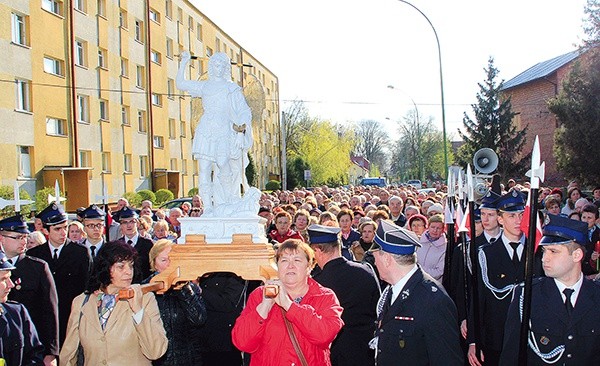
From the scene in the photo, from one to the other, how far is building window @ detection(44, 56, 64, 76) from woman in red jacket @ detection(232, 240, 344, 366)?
25.1 m

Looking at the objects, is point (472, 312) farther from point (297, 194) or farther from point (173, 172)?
point (173, 172)

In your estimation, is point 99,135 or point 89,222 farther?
point 99,135

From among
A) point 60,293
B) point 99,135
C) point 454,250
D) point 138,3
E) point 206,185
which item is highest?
point 138,3

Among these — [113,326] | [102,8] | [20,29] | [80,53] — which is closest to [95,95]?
[80,53]

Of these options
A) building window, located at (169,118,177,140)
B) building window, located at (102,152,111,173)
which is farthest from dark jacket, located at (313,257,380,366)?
building window, located at (169,118,177,140)

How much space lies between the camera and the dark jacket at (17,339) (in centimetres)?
462

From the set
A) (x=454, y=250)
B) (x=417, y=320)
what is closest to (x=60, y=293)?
(x=454, y=250)

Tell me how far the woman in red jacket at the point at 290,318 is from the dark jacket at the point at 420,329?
33 centimetres

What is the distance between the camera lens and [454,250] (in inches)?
267

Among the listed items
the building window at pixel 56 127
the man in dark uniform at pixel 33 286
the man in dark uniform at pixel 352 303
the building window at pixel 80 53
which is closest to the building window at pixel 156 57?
the building window at pixel 80 53

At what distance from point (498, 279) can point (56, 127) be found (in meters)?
25.2

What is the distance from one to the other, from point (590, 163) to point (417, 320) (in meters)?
25.6

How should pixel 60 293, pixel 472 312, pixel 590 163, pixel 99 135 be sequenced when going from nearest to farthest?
pixel 472 312
pixel 60 293
pixel 590 163
pixel 99 135

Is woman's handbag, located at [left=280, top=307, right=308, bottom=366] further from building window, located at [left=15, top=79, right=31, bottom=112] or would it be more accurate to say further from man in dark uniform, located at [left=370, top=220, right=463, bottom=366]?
building window, located at [left=15, top=79, right=31, bottom=112]
